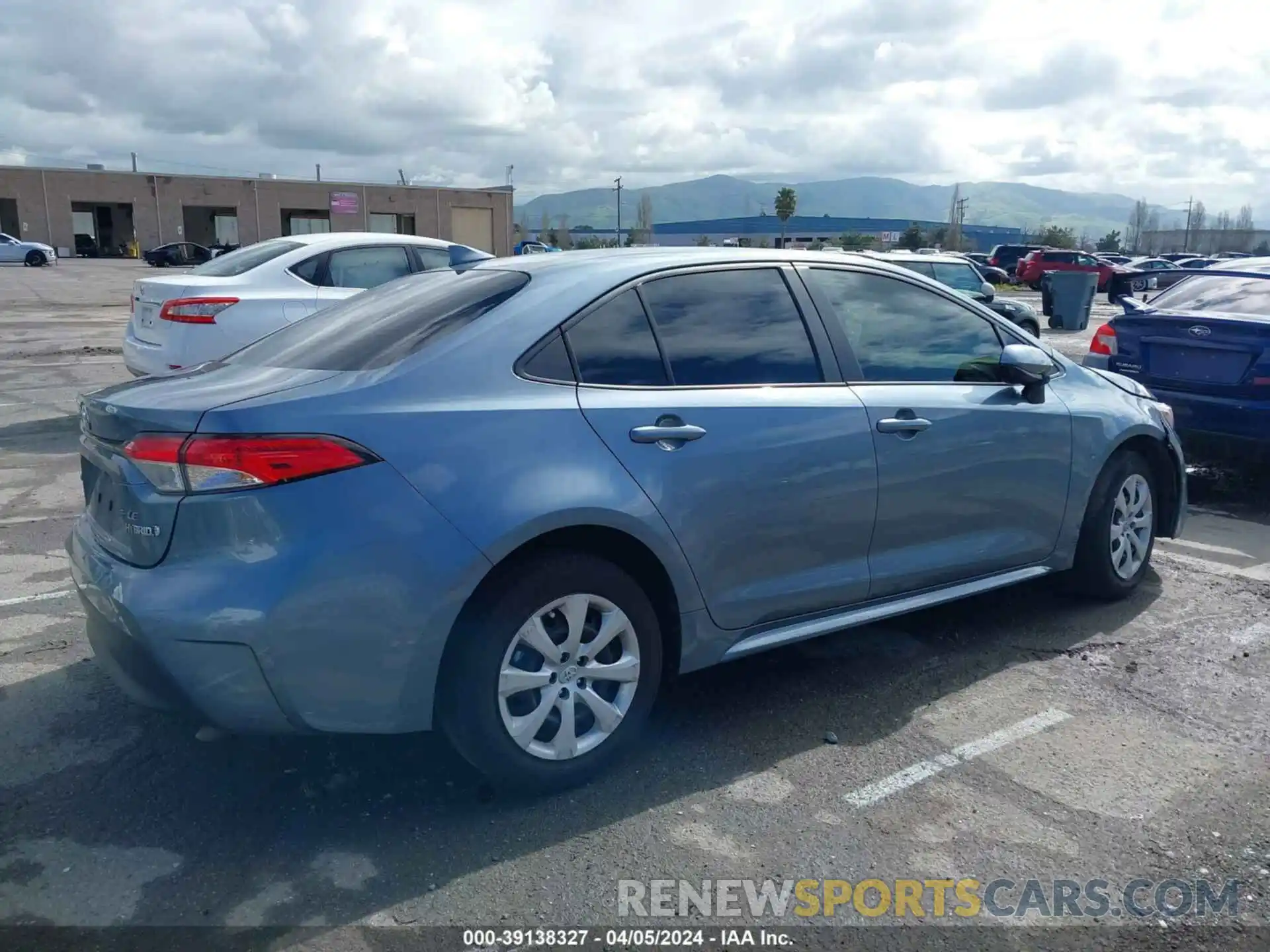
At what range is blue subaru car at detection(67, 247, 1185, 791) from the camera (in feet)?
9.59

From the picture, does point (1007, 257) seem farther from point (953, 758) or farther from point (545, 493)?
point (545, 493)

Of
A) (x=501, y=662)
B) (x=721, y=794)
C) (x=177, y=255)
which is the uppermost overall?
(x=501, y=662)

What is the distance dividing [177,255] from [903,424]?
181ft

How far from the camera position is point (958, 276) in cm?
1582

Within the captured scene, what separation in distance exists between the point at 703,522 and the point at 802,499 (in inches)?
17.4

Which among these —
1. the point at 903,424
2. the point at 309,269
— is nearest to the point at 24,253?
the point at 309,269

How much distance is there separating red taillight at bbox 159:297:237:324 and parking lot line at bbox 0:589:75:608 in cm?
369

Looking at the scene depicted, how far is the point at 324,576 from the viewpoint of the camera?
2.89 metres

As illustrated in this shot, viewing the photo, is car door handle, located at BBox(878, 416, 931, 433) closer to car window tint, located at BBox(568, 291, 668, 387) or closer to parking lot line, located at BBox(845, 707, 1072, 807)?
car window tint, located at BBox(568, 291, 668, 387)

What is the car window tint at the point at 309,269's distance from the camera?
29.1 ft

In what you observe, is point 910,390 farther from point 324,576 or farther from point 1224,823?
point 324,576

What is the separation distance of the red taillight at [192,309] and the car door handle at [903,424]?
238 inches

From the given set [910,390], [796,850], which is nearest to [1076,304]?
[910,390]

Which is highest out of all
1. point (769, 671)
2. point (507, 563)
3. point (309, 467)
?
point (309, 467)
